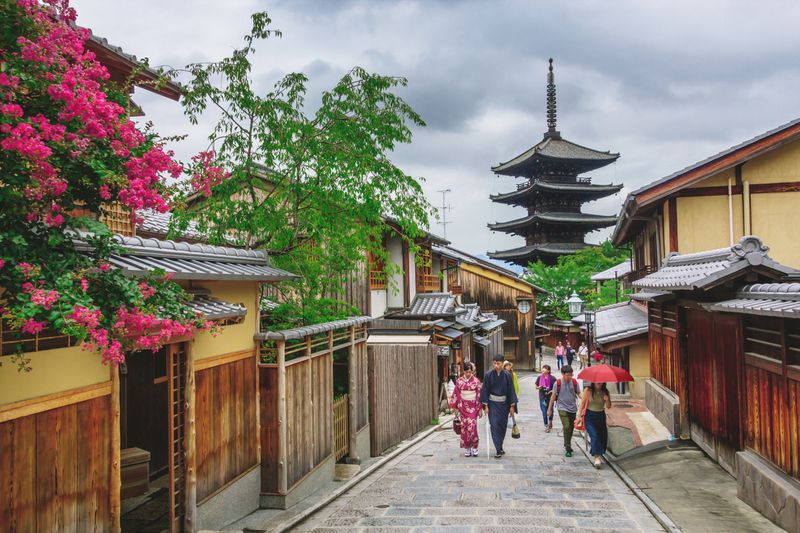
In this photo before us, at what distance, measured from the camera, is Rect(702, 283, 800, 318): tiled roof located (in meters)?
6.79

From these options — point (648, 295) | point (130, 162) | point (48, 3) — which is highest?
point (48, 3)

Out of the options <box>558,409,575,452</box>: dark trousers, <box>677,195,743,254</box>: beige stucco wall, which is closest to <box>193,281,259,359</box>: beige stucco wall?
<box>558,409,575,452</box>: dark trousers

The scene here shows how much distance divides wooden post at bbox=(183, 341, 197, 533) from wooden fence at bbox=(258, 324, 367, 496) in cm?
171

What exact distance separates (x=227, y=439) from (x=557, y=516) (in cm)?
440

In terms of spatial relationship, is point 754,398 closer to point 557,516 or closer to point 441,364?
point 557,516

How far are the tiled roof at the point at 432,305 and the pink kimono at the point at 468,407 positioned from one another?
9591mm

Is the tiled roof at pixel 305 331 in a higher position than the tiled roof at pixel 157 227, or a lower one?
lower

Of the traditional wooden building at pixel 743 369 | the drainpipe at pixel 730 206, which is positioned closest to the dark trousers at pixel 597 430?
the traditional wooden building at pixel 743 369

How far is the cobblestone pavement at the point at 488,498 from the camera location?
7.74 meters

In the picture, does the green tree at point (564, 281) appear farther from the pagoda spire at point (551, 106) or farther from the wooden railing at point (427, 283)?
the wooden railing at point (427, 283)

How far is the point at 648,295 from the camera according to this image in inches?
611

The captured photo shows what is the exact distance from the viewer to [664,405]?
1403cm

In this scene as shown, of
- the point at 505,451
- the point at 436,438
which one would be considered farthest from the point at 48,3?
the point at 436,438

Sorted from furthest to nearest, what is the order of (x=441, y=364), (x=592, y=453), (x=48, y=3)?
(x=441, y=364) → (x=592, y=453) → (x=48, y=3)
